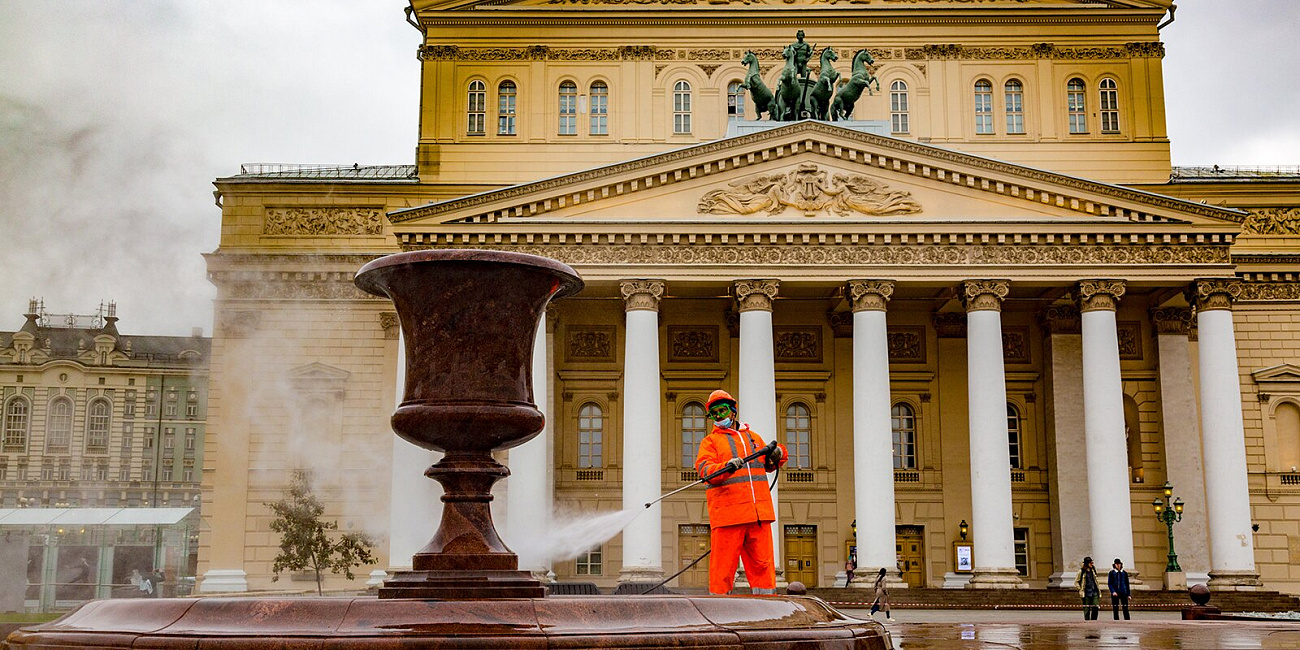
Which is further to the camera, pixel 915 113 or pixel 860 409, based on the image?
pixel 915 113

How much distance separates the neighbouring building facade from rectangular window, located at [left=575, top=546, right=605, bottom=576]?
1173 cm

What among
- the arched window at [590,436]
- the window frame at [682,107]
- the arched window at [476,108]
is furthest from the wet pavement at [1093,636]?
the arched window at [476,108]

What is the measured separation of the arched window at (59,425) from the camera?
30.3 meters

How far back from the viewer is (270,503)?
35.7m

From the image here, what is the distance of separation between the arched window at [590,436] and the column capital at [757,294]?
7.36 metres

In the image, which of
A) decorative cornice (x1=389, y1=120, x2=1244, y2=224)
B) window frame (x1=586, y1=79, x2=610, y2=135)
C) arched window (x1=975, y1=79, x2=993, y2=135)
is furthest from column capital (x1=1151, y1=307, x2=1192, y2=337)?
window frame (x1=586, y1=79, x2=610, y2=135)

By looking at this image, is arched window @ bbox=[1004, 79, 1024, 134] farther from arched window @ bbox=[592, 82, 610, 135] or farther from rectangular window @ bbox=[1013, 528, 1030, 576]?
rectangular window @ bbox=[1013, 528, 1030, 576]

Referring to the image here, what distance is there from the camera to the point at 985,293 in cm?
3306

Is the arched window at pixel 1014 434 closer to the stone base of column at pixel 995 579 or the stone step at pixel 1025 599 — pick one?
the stone step at pixel 1025 599

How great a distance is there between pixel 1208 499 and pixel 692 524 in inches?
547

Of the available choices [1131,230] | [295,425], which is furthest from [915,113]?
[295,425]

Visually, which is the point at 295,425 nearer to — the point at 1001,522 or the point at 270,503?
the point at 270,503

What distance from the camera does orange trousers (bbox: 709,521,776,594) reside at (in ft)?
39.4

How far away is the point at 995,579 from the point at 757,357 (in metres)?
7.93
